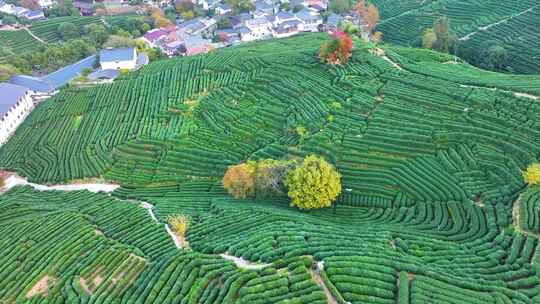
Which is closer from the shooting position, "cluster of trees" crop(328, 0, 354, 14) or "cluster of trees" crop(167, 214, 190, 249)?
"cluster of trees" crop(167, 214, 190, 249)

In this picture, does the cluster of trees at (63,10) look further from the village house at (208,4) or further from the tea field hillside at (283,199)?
the tea field hillside at (283,199)

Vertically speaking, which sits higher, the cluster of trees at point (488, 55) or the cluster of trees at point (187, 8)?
the cluster of trees at point (187, 8)

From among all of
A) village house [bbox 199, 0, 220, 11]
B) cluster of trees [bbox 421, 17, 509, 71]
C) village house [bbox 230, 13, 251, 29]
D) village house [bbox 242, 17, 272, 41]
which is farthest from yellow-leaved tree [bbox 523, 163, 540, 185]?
village house [bbox 199, 0, 220, 11]

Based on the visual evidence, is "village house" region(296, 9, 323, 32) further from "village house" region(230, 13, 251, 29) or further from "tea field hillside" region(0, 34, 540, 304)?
"tea field hillside" region(0, 34, 540, 304)

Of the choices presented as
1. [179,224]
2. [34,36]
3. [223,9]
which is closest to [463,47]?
[223,9]

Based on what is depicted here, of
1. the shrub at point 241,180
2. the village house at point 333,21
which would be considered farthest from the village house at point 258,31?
the shrub at point 241,180

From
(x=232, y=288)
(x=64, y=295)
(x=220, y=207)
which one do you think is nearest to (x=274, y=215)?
(x=220, y=207)

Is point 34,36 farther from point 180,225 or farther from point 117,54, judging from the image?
point 180,225
